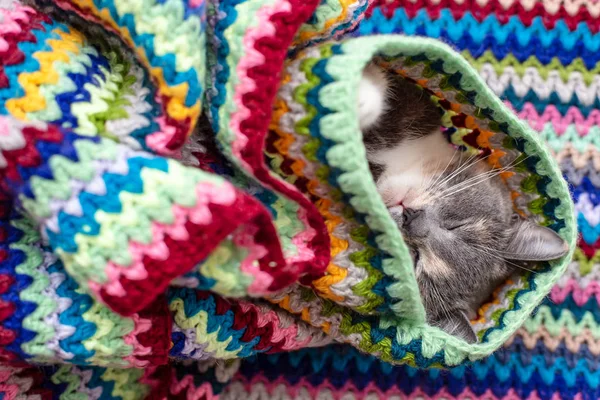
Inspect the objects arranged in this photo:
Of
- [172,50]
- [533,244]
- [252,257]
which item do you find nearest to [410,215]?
[533,244]

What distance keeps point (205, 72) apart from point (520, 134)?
409 mm

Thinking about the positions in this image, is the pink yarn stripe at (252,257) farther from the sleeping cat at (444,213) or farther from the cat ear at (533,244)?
the cat ear at (533,244)

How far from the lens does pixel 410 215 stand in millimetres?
791

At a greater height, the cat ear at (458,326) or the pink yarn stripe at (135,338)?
the cat ear at (458,326)

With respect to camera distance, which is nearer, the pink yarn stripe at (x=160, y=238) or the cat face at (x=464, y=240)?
the pink yarn stripe at (x=160, y=238)

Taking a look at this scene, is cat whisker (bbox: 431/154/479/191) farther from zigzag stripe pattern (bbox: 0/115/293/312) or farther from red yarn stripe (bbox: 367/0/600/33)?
zigzag stripe pattern (bbox: 0/115/293/312)

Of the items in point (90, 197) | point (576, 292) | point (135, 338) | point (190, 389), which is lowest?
point (190, 389)

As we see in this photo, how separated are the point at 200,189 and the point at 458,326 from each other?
447 millimetres

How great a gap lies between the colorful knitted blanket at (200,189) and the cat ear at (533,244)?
Result: 0.02m

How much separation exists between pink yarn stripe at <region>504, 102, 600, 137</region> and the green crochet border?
233 mm

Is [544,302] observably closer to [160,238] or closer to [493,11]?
[493,11]

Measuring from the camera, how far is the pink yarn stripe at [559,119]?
3.16 ft

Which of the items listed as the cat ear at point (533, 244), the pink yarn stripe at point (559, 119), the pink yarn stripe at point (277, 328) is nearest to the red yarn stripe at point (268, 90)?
the pink yarn stripe at point (277, 328)

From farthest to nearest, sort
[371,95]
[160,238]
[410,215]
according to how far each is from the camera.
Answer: [410,215], [371,95], [160,238]
